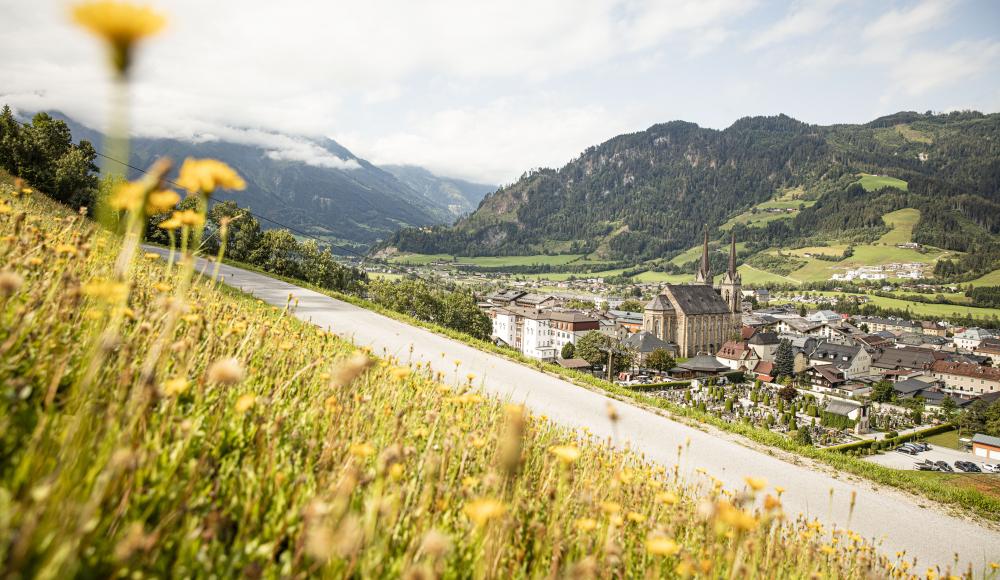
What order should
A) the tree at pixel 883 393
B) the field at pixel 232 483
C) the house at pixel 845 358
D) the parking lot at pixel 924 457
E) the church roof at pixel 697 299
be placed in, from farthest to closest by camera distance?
the church roof at pixel 697 299 < the house at pixel 845 358 < the tree at pixel 883 393 < the parking lot at pixel 924 457 < the field at pixel 232 483

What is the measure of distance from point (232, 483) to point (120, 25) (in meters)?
1.67

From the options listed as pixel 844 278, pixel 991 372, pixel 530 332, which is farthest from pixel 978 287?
pixel 530 332

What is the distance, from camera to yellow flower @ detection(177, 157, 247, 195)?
1.46 m

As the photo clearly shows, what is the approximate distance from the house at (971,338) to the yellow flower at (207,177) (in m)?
150

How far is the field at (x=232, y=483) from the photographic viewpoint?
129cm

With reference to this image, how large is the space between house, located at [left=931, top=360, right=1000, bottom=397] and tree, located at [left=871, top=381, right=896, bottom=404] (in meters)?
19.2

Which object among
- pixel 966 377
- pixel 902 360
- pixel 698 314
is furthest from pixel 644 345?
pixel 966 377

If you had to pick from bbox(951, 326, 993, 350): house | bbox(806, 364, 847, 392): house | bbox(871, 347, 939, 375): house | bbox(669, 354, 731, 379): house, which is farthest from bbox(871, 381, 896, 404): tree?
bbox(951, 326, 993, 350): house

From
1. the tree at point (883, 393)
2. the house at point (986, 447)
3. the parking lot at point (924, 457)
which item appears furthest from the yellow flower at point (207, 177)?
the tree at point (883, 393)

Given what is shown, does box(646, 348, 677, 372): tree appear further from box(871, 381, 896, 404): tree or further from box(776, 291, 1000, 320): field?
box(776, 291, 1000, 320): field

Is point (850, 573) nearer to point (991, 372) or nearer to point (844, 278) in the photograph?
point (991, 372)

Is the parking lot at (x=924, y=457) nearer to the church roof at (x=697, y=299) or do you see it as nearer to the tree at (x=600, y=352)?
the tree at (x=600, y=352)

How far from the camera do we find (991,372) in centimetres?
8106

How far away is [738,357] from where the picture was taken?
8238cm
